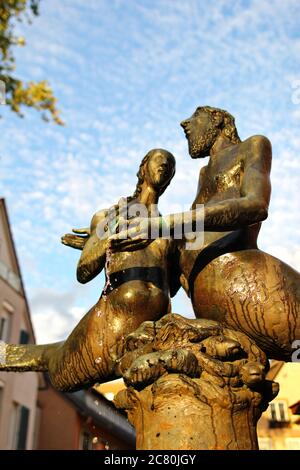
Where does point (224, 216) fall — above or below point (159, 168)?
below

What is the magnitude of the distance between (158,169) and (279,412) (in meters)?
23.9

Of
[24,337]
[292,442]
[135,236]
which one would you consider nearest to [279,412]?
[292,442]

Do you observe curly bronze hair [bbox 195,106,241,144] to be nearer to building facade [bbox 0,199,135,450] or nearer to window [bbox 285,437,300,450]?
building facade [bbox 0,199,135,450]

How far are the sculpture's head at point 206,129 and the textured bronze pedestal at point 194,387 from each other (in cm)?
114

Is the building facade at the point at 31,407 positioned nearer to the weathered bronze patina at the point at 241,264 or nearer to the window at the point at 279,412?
the window at the point at 279,412

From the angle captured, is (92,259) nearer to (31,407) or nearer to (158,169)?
(158,169)

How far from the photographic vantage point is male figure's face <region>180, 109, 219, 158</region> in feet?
11.6

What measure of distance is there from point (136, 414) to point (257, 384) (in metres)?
0.52

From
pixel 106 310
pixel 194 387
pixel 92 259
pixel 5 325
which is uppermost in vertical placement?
pixel 5 325

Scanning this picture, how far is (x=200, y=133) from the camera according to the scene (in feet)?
11.7

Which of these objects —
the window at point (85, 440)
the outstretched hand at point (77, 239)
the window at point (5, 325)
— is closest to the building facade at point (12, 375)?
the window at point (5, 325)

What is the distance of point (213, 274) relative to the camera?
9.86 feet

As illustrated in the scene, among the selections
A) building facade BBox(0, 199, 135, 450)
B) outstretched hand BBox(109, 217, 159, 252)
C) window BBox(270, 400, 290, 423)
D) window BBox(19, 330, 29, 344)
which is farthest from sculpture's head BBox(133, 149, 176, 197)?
window BBox(270, 400, 290, 423)
